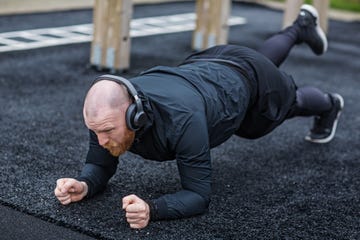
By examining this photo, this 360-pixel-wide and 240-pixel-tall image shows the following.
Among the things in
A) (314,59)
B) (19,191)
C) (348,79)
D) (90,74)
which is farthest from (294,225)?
(314,59)

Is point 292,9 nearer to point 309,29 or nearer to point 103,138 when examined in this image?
point 309,29

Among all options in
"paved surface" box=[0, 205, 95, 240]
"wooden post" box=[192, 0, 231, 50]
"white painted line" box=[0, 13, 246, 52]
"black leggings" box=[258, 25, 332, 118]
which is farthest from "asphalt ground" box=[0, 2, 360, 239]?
"wooden post" box=[192, 0, 231, 50]

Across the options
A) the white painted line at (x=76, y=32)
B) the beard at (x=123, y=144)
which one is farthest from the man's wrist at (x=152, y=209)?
the white painted line at (x=76, y=32)

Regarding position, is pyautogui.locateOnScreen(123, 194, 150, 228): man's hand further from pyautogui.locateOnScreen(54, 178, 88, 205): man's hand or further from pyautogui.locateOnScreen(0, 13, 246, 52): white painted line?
pyautogui.locateOnScreen(0, 13, 246, 52): white painted line

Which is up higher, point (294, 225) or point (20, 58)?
point (294, 225)

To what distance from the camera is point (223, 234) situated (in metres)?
1.56

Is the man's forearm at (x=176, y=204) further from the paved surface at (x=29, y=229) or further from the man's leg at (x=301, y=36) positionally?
the man's leg at (x=301, y=36)

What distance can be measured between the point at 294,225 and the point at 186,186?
298mm

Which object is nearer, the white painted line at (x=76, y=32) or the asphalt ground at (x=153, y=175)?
the asphalt ground at (x=153, y=175)

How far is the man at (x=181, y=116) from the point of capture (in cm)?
143

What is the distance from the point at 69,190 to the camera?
1605 mm

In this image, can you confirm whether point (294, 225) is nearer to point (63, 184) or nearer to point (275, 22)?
point (63, 184)

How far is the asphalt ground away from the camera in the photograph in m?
1.57

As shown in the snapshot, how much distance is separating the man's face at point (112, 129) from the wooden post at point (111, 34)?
167 centimetres
